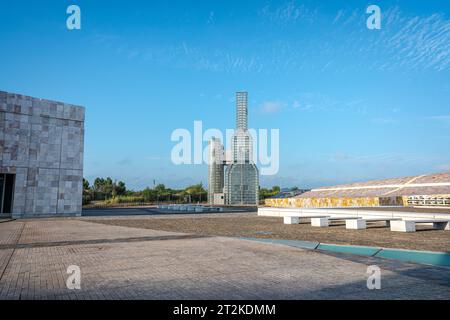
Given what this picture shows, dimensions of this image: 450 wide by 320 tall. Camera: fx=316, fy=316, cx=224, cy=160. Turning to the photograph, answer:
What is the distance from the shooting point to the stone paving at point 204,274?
5.38 metres

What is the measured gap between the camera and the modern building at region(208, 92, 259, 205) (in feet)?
272

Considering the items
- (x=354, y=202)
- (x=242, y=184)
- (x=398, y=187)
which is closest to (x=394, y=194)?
(x=398, y=187)

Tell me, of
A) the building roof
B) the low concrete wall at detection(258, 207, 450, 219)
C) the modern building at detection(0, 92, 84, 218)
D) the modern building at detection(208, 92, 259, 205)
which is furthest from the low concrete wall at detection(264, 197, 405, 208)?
the modern building at detection(208, 92, 259, 205)

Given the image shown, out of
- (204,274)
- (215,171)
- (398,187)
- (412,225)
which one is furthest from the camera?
(215,171)

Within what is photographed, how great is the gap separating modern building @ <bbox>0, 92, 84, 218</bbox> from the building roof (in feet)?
109

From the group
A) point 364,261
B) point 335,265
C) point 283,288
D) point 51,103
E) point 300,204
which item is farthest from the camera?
point 300,204

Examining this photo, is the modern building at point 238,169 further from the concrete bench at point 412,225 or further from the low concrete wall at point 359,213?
the concrete bench at point 412,225

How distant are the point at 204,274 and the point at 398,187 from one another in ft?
128

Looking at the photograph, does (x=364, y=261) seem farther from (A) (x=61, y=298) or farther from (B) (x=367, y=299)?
(A) (x=61, y=298)

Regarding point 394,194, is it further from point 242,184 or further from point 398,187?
point 242,184

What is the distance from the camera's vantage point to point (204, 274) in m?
6.74

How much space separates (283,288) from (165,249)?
5.28m
